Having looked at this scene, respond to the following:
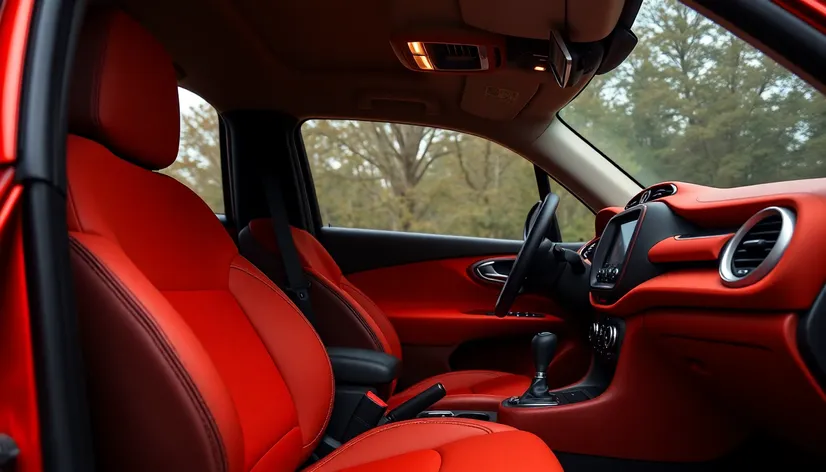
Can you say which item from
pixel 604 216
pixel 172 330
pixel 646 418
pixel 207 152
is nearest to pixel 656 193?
pixel 604 216

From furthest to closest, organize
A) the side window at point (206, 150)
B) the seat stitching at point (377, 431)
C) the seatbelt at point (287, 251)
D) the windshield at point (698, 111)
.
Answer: the side window at point (206, 150) < the seatbelt at point (287, 251) < the seat stitching at point (377, 431) < the windshield at point (698, 111)

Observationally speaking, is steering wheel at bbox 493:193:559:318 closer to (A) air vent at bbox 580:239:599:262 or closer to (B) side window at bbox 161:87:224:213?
(A) air vent at bbox 580:239:599:262

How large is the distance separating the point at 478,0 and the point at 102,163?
3.37 feet

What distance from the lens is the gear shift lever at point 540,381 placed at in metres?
1.72

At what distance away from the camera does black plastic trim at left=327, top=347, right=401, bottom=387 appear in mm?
1744

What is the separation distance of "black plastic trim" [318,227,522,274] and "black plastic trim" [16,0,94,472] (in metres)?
2.04

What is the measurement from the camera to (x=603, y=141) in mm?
2426

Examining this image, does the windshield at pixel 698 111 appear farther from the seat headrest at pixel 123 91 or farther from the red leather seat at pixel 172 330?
the seat headrest at pixel 123 91

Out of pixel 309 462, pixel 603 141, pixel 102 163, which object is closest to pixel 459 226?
pixel 603 141

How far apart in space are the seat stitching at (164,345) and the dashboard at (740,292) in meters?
0.90

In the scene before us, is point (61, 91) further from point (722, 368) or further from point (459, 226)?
point (459, 226)

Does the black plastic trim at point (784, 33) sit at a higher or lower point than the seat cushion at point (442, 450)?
higher

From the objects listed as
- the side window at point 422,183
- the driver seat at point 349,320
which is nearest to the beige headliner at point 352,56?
the side window at point 422,183

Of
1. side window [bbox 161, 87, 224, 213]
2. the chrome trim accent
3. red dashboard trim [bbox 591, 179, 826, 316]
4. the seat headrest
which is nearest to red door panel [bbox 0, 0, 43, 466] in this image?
the seat headrest
